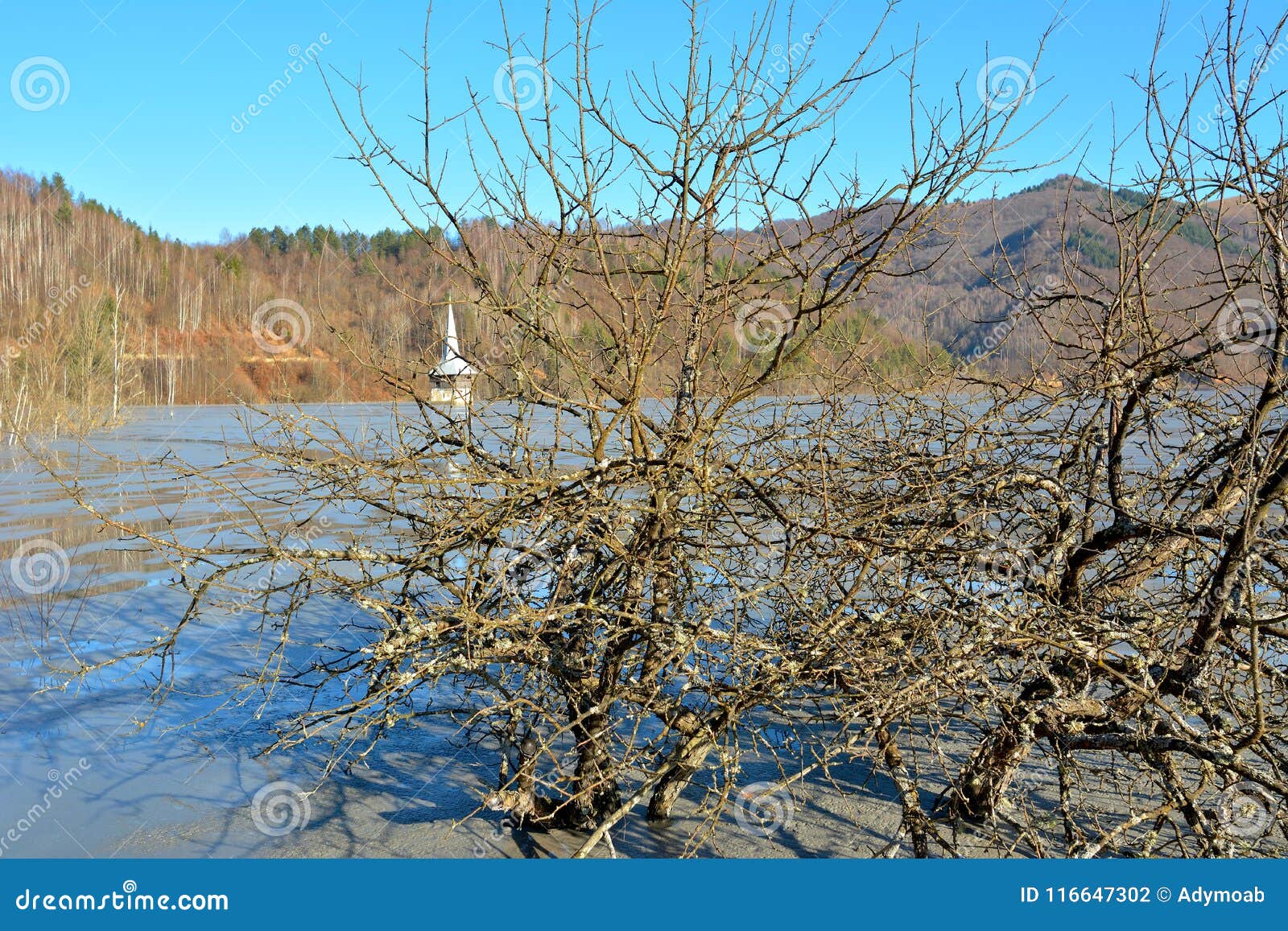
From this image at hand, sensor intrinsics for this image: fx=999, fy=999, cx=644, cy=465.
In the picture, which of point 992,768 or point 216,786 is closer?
point 992,768

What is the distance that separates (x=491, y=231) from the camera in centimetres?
412

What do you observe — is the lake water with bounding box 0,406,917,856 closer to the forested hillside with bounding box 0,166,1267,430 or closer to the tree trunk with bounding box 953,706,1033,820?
the tree trunk with bounding box 953,706,1033,820

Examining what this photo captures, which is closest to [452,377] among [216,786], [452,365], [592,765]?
[452,365]

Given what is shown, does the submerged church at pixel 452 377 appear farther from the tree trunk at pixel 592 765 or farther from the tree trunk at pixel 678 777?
the tree trunk at pixel 678 777

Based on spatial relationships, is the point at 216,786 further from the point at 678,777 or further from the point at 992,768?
the point at 992,768

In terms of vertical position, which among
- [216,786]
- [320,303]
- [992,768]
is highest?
[320,303]

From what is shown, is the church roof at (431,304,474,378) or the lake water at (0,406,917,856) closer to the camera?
the church roof at (431,304,474,378)

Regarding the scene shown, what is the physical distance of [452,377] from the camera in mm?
4148

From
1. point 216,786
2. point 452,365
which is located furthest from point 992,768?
point 216,786

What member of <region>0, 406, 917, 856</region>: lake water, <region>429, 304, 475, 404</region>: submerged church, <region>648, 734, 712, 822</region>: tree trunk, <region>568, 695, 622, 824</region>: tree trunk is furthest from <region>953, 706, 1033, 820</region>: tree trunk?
<region>429, 304, 475, 404</region>: submerged church

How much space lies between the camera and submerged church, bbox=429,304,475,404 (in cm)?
416

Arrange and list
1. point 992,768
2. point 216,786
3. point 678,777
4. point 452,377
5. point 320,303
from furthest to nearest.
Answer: point 216,786 → point 678,777 → point 992,768 → point 452,377 → point 320,303

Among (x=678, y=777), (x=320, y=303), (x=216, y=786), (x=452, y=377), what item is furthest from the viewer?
(x=216, y=786)

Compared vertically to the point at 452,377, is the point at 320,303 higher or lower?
higher
